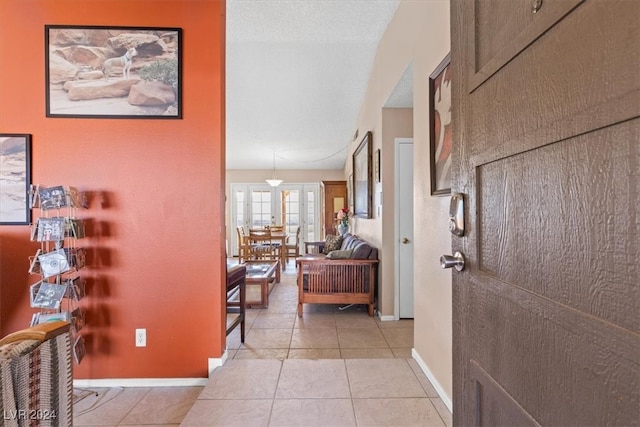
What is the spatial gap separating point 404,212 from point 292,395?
212 centimetres

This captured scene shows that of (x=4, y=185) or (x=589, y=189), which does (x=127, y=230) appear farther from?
(x=589, y=189)

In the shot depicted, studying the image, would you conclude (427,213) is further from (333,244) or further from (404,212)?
(333,244)

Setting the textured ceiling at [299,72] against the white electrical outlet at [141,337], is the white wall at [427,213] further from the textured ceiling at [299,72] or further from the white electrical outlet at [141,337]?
the white electrical outlet at [141,337]

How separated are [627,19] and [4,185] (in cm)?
300

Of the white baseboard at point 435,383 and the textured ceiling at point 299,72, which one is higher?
the textured ceiling at point 299,72

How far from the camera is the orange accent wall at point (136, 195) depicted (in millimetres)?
2096

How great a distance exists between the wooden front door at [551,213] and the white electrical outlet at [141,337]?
204cm

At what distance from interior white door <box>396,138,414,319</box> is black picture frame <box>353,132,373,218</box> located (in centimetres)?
72

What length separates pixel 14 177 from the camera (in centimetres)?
207

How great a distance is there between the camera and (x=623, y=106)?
18.1 inches

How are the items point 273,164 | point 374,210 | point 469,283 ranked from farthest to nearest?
1. point 273,164
2. point 374,210
3. point 469,283

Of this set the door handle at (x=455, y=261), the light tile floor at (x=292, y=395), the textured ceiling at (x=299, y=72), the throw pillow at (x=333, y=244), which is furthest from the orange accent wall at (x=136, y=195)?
the throw pillow at (x=333, y=244)

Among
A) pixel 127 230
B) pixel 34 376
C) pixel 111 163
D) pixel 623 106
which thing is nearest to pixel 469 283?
pixel 623 106

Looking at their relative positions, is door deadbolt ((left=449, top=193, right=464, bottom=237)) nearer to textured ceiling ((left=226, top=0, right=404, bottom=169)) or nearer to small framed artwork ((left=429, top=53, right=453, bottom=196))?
small framed artwork ((left=429, top=53, right=453, bottom=196))
